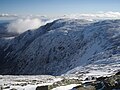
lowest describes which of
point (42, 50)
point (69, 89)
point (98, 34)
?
point (42, 50)

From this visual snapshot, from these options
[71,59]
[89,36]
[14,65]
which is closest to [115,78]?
[71,59]

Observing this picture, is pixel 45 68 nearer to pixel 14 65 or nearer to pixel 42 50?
pixel 42 50

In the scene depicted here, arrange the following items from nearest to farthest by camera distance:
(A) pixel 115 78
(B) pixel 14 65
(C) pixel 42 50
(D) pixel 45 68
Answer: (A) pixel 115 78 < (D) pixel 45 68 < (C) pixel 42 50 < (B) pixel 14 65

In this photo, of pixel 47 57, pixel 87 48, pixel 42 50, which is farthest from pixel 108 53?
pixel 42 50

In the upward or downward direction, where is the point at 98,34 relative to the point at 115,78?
downward

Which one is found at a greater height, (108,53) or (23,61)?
(108,53)

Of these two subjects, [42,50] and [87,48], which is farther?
[42,50]

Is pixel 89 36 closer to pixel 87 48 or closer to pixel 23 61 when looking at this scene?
pixel 87 48

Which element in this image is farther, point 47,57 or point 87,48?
point 47,57

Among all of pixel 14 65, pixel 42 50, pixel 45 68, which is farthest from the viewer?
pixel 14 65
